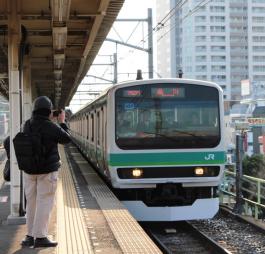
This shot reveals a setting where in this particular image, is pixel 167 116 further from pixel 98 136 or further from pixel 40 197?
pixel 40 197

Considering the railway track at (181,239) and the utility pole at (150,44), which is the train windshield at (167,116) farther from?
the utility pole at (150,44)

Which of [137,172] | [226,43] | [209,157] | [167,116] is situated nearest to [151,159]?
[137,172]

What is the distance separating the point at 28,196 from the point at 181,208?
486 cm

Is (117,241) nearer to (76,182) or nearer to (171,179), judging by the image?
(171,179)

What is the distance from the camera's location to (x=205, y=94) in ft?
35.2

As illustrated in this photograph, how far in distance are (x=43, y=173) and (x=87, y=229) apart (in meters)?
1.95

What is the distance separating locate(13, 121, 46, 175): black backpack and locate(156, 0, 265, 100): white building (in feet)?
290

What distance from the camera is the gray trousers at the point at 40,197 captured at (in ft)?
18.6

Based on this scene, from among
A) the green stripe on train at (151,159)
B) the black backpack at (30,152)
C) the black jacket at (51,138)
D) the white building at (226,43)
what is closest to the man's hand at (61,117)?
the black jacket at (51,138)

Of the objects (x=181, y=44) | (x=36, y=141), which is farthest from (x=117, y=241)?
(x=181, y=44)

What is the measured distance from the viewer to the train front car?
1038 centimetres

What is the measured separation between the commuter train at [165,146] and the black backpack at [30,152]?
483 cm

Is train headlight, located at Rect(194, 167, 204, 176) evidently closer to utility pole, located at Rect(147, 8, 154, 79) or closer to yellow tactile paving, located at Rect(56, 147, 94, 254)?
yellow tactile paving, located at Rect(56, 147, 94, 254)

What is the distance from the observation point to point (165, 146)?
10.4 metres
